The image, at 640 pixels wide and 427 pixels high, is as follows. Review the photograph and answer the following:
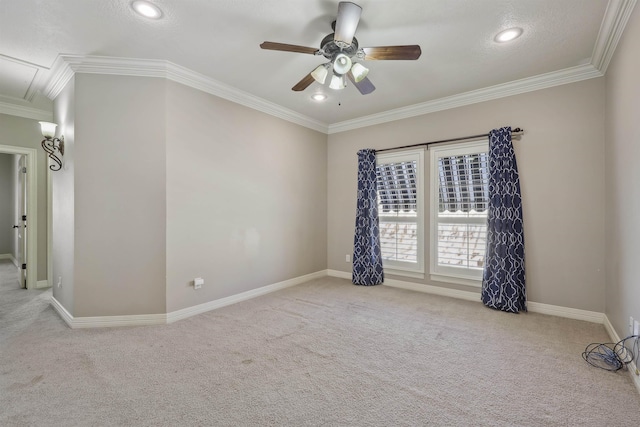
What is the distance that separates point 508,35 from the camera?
8.48 ft

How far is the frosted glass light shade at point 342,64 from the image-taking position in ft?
7.90

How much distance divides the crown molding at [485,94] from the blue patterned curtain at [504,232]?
0.52 meters

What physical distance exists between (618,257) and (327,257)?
3752 millimetres

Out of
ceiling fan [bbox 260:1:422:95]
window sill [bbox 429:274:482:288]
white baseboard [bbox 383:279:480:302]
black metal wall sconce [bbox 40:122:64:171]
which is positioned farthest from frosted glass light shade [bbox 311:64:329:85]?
white baseboard [bbox 383:279:480:302]

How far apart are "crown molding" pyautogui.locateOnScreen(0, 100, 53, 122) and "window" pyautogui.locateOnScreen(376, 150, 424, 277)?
520 centimetres

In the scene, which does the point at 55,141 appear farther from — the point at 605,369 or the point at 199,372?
the point at 605,369

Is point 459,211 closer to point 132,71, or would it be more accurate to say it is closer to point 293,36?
point 293,36

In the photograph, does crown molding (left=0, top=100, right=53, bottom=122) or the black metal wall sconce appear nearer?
the black metal wall sconce

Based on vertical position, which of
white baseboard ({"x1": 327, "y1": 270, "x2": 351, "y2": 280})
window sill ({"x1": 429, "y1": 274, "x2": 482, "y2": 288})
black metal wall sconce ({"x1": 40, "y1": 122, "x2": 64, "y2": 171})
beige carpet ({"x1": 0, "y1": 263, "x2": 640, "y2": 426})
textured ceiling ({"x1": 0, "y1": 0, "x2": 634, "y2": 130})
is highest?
textured ceiling ({"x1": 0, "y1": 0, "x2": 634, "y2": 130})

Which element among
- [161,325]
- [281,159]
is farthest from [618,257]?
[161,325]

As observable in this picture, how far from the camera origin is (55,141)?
3.53 metres

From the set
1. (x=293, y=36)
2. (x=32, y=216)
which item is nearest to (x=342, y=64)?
(x=293, y=36)

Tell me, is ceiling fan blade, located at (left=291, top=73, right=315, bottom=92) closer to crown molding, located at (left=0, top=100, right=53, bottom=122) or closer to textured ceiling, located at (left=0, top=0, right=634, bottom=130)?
textured ceiling, located at (left=0, top=0, right=634, bottom=130)

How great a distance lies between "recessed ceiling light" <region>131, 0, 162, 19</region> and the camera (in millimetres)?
2203
